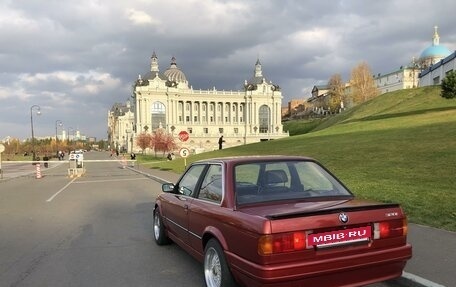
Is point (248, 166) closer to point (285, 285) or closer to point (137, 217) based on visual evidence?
point (285, 285)

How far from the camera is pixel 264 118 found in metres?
160

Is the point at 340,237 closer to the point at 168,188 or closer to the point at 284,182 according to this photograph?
the point at 284,182

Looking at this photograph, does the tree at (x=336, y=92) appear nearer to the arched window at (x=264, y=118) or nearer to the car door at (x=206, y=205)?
the arched window at (x=264, y=118)

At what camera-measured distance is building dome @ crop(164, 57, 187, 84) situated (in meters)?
162

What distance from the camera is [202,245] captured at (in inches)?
205

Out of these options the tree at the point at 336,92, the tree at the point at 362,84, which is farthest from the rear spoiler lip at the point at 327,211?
the tree at the point at 336,92

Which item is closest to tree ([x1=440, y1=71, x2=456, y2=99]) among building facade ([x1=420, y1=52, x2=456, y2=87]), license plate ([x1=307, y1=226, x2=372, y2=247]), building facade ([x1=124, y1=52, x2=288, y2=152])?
building facade ([x1=420, y1=52, x2=456, y2=87])

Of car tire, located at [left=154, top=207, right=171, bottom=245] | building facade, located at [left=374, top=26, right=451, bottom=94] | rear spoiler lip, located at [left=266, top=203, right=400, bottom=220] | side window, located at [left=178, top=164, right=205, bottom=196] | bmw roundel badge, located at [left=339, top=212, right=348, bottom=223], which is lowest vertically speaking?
car tire, located at [left=154, top=207, right=171, bottom=245]

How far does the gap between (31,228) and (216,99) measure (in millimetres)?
150265

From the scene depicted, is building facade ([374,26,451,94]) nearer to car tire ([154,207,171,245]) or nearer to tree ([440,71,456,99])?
tree ([440,71,456,99])

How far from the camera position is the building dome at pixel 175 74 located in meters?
162

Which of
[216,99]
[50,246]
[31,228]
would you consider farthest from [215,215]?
[216,99]

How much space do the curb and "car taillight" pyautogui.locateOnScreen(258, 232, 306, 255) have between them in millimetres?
1595

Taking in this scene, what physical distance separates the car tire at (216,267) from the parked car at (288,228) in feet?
0.03
